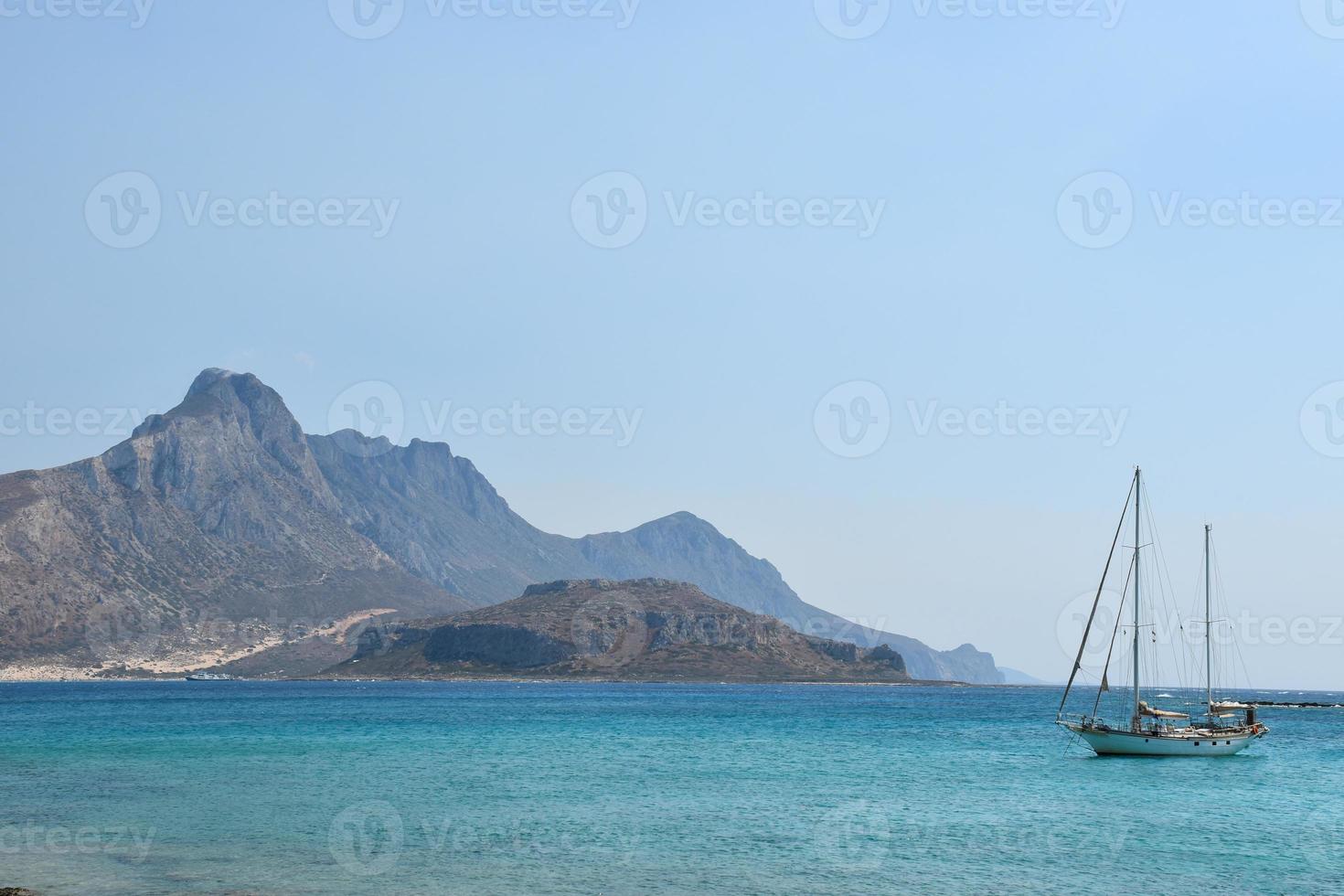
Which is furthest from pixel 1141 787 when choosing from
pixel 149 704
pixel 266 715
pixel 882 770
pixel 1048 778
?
pixel 149 704

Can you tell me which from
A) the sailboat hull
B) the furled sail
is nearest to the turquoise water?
the sailboat hull

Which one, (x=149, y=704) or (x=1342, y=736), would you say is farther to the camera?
(x=149, y=704)

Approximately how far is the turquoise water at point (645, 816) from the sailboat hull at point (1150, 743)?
106cm

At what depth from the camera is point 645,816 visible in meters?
53.5

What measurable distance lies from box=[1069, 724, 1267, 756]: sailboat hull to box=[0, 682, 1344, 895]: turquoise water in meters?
1.06

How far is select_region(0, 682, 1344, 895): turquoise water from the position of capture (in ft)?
131

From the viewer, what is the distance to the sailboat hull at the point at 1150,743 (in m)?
84.6

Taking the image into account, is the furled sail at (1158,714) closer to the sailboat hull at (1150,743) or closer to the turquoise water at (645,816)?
the sailboat hull at (1150,743)

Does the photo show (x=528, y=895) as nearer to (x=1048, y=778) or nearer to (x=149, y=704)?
(x=1048, y=778)

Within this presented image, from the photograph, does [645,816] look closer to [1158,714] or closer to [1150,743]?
[1150,743]

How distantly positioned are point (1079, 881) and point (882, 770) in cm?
3556

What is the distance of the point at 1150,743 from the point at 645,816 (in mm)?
45976

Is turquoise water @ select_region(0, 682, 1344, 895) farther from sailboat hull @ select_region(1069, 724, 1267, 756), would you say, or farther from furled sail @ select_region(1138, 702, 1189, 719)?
furled sail @ select_region(1138, 702, 1189, 719)

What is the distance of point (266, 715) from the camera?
460ft
